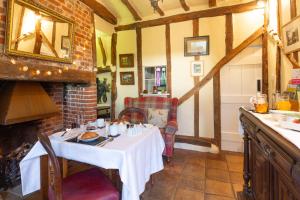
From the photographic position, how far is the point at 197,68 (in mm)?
3492

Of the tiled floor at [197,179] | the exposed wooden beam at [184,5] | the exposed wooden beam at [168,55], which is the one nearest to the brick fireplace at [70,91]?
the tiled floor at [197,179]

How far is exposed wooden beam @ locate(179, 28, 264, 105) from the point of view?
3086 mm

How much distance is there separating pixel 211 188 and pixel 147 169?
102cm

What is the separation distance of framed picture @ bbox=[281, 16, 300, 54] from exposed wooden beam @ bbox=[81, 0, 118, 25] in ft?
9.13

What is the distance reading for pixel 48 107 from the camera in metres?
2.40

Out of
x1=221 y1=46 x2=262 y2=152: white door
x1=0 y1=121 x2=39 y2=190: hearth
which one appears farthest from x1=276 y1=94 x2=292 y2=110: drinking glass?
x1=0 y1=121 x2=39 y2=190: hearth

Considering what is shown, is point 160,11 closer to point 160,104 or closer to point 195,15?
point 195,15

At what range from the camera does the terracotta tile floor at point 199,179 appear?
202 cm

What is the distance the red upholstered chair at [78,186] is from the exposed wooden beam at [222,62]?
2.52 metres

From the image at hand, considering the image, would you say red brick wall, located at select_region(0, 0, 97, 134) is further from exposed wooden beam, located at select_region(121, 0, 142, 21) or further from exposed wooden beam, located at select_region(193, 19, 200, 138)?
exposed wooden beam, located at select_region(193, 19, 200, 138)

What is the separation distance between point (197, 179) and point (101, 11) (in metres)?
3.32

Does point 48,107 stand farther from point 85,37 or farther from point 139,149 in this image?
point 139,149

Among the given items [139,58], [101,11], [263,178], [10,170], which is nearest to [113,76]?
[139,58]

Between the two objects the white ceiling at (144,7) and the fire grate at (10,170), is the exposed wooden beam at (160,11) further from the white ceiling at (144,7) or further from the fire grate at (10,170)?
the fire grate at (10,170)
